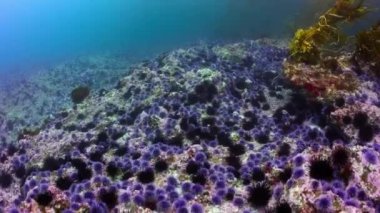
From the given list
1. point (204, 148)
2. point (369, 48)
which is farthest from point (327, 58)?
point (204, 148)

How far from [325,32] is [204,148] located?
593cm

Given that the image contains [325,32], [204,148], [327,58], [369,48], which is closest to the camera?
[204,148]

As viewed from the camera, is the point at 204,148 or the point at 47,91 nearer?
the point at 204,148

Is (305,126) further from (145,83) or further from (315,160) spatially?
(145,83)

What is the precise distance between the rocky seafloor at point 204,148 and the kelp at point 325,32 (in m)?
1.13

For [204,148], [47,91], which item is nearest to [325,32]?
[204,148]

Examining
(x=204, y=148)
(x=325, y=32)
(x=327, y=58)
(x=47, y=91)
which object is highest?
(x=325, y=32)

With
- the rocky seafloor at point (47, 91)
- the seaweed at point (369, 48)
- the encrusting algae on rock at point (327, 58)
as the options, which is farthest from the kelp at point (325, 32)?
the rocky seafloor at point (47, 91)

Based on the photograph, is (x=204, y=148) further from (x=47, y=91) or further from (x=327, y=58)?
(x=47, y=91)

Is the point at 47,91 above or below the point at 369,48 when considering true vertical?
below

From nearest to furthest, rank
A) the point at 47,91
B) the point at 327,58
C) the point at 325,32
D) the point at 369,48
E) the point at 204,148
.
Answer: the point at 204,148 → the point at 369,48 → the point at 327,58 → the point at 325,32 → the point at 47,91

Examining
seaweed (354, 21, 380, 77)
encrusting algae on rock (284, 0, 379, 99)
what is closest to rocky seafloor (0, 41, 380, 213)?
encrusting algae on rock (284, 0, 379, 99)

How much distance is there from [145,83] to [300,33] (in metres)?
4.67

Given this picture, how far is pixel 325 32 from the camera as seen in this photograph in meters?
12.4
